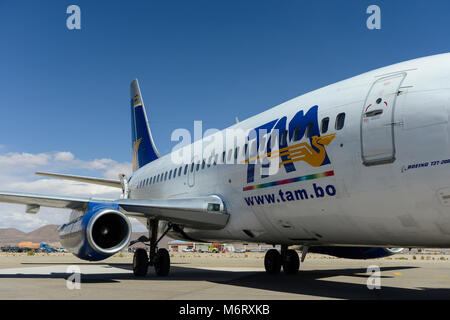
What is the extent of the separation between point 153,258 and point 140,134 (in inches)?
381

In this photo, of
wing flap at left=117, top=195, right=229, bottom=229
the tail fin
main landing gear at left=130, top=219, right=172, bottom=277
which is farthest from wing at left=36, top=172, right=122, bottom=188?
wing flap at left=117, top=195, right=229, bottom=229

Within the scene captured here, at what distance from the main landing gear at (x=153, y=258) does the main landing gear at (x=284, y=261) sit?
138 inches

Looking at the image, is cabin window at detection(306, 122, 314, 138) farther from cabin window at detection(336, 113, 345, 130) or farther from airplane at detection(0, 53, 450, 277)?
cabin window at detection(336, 113, 345, 130)

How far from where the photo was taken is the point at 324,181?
24.2 ft

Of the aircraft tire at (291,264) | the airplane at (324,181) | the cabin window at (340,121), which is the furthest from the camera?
the aircraft tire at (291,264)

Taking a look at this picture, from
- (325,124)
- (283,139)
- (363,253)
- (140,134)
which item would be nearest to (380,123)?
(325,124)

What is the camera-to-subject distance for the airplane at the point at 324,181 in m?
6.09

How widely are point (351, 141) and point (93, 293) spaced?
5238 millimetres

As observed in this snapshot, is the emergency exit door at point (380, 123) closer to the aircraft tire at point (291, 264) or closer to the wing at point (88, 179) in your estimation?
the aircraft tire at point (291, 264)

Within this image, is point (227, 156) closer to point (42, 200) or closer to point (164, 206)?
point (164, 206)

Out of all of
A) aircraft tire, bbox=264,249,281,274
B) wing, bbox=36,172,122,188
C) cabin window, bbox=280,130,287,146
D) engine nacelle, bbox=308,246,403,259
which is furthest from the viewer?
wing, bbox=36,172,122,188

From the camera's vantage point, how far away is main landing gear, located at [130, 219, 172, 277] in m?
12.5

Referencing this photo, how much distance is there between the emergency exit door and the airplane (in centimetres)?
2

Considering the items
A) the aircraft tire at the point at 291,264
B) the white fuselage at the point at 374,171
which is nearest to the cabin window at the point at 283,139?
the white fuselage at the point at 374,171
